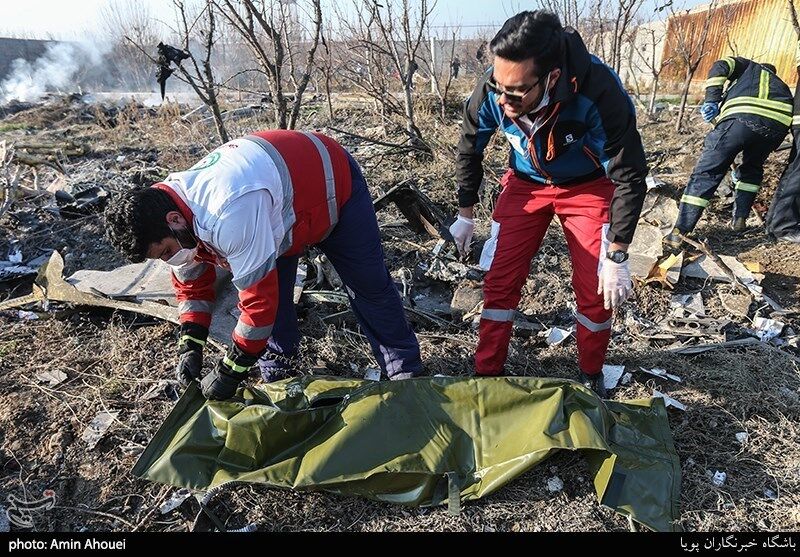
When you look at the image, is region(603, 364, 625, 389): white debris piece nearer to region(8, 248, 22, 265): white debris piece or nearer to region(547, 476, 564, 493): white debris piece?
region(547, 476, 564, 493): white debris piece

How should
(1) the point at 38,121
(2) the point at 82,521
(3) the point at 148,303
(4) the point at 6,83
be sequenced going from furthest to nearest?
1. (4) the point at 6,83
2. (1) the point at 38,121
3. (3) the point at 148,303
4. (2) the point at 82,521

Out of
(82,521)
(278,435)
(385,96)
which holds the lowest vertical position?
(82,521)

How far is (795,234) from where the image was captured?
440 centimetres

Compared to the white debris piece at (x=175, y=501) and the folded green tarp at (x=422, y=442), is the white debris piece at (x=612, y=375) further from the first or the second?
the white debris piece at (x=175, y=501)

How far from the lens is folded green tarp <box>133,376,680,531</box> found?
78.7 inches

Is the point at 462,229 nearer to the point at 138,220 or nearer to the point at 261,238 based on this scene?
the point at 261,238

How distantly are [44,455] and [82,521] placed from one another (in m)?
0.51

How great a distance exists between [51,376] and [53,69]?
30.6 meters

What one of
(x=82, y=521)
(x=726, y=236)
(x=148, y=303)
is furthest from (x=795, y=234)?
(x=82, y=521)

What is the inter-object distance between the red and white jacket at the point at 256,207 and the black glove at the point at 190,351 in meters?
0.18

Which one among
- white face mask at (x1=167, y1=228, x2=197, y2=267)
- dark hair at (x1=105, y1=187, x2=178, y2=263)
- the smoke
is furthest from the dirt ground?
the smoke

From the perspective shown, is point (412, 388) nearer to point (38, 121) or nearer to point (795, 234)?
point (795, 234)

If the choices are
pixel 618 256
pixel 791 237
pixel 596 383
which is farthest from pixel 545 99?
pixel 791 237
